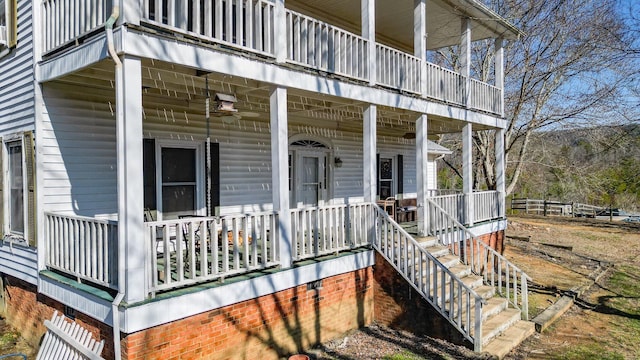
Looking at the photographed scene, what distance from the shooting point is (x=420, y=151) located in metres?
9.37

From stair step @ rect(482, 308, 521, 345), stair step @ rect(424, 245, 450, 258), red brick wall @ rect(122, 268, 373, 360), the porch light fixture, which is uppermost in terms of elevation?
the porch light fixture

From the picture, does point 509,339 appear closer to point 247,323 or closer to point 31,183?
point 247,323

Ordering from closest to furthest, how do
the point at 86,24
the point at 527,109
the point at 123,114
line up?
the point at 123,114 → the point at 86,24 → the point at 527,109

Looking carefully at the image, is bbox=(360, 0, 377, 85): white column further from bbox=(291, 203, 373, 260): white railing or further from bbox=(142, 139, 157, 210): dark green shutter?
bbox=(142, 139, 157, 210): dark green shutter

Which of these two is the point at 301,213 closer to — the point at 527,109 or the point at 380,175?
the point at 380,175

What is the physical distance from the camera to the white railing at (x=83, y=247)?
497cm

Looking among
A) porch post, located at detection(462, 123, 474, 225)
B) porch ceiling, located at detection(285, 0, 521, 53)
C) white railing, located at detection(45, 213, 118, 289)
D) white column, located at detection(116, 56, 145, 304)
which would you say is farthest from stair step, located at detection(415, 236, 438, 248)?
white railing, located at detection(45, 213, 118, 289)

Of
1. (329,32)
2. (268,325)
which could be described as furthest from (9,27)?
(268,325)

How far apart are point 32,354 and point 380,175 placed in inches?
384

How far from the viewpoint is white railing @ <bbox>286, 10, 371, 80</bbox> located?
22.3 feet

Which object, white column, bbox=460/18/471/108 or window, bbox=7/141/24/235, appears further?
white column, bbox=460/18/471/108

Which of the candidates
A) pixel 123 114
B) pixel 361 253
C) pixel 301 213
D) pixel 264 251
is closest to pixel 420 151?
pixel 361 253

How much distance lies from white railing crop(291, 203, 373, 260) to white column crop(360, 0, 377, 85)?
2482 millimetres

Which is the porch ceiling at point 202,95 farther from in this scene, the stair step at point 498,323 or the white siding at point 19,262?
the stair step at point 498,323
